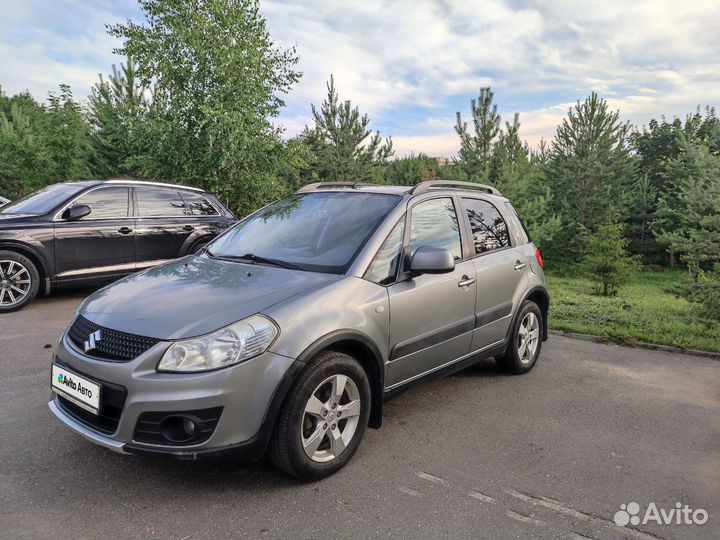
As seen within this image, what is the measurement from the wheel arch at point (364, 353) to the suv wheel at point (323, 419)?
0.07 m

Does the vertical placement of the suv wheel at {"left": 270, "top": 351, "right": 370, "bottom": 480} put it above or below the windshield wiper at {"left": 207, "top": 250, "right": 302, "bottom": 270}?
below

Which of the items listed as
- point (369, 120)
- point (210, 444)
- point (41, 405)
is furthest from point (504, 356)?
point (369, 120)

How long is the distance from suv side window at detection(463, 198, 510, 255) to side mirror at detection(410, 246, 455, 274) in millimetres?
945

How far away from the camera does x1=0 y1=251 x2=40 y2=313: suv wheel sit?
665 centimetres

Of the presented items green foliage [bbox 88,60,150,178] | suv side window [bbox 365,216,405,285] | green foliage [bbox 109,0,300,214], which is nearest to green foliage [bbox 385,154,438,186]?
green foliage [bbox 88,60,150,178]

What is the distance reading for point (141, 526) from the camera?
2455 mm

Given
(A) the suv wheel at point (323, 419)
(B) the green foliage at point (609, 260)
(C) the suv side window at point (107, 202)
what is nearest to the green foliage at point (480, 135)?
(B) the green foliage at point (609, 260)

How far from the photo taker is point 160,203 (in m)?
8.00

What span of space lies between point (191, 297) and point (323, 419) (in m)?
1.00

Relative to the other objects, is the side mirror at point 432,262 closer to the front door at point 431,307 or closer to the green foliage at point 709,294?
the front door at point 431,307

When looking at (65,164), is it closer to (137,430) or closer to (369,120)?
(369,120)

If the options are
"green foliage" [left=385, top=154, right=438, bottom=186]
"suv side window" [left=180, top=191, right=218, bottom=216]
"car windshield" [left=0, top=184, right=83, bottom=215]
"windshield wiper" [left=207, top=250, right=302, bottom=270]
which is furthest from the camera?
"green foliage" [left=385, top=154, right=438, bottom=186]

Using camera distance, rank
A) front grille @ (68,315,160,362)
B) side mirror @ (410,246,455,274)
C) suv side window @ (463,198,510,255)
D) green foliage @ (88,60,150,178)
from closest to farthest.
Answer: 1. front grille @ (68,315,160,362)
2. side mirror @ (410,246,455,274)
3. suv side window @ (463,198,510,255)
4. green foliage @ (88,60,150,178)

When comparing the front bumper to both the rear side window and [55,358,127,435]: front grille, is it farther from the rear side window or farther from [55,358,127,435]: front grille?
the rear side window
